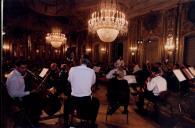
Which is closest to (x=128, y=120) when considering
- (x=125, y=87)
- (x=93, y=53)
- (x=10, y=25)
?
(x=125, y=87)

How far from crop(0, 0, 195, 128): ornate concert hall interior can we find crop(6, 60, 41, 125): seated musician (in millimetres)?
43

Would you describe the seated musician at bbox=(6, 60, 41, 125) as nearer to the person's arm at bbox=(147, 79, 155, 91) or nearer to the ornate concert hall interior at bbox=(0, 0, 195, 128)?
the ornate concert hall interior at bbox=(0, 0, 195, 128)

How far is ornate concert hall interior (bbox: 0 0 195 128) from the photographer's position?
14.8ft

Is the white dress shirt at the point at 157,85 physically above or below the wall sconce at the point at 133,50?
below

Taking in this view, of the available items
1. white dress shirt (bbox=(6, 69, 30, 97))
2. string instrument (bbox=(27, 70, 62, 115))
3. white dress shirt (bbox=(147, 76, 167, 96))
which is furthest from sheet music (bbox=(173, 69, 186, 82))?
white dress shirt (bbox=(6, 69, 30, 97))

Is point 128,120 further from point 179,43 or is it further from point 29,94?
point 179,43

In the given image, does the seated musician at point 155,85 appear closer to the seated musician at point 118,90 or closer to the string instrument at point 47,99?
the seated musician at point 118,90

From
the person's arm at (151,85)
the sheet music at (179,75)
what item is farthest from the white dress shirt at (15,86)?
the sheet music at (179,75)

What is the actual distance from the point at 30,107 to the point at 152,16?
920cm

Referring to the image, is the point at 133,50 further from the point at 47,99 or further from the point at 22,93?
the point at 22,93

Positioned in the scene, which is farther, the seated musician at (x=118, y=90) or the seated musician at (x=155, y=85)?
the seated musician at (x=155, y=85)

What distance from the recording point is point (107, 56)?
50.6ft

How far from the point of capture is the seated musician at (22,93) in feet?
12.0

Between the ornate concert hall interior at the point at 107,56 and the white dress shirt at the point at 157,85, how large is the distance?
1.0 inches
